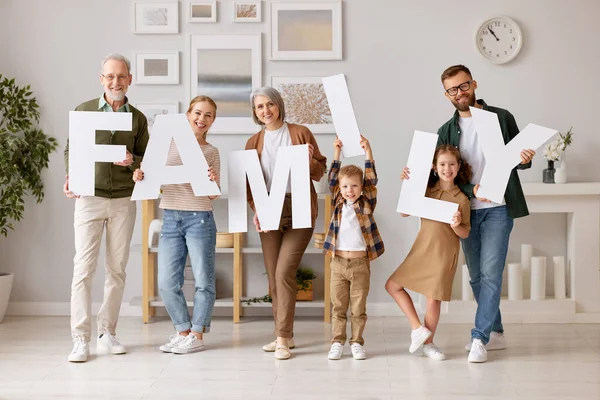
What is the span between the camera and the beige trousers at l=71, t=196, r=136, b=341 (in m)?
3.46

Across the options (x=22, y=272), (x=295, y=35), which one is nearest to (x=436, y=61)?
(x=295, y=35)

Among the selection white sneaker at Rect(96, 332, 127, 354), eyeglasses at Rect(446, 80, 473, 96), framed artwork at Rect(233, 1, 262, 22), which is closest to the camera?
eyeglasses at Rect(446, 80, 473, 96)

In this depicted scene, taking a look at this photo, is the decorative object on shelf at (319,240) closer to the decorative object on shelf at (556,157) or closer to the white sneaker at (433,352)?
the white sneaker at (433,352)

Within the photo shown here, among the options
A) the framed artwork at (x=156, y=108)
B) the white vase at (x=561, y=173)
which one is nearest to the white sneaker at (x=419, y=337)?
the white vase at (x=561, y=173)

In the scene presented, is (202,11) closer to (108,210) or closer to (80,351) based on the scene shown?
(108,210)

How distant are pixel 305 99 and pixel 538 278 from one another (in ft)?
5.81

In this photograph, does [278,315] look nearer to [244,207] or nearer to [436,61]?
[244,207]

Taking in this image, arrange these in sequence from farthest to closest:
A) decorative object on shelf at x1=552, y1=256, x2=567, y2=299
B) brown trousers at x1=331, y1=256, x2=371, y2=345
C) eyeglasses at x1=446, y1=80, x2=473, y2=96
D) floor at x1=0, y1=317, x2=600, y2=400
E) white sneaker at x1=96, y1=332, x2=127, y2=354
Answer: decorative object on shelf at x1=552, y1=256, x2=567, y2=299 → white sneaker at x1=96, y1=332, x2=127, y2=354 → brown trousers at x1=331, y1=256, x2=371, y2=345 → eyeglasses at x1=446, y1=80, x2=473, y2=96 → floor at x1=0, y1=317, x2=600, y2=400

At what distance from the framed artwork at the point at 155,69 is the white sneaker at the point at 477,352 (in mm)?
2419

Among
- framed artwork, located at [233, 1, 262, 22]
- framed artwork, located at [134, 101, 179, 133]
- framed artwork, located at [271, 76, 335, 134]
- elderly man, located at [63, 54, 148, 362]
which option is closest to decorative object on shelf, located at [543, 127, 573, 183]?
framed artwork, located at [271, 76, 335, 134]

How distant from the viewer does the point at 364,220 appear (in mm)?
3430

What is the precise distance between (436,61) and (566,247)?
1413mm

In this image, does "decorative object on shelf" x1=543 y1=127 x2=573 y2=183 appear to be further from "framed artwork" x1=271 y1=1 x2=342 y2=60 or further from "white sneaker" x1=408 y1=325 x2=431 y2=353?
"white sneaker" x1=408 y1=325 x2=431 y2=353

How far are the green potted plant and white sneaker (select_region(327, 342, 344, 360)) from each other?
2.11 m
